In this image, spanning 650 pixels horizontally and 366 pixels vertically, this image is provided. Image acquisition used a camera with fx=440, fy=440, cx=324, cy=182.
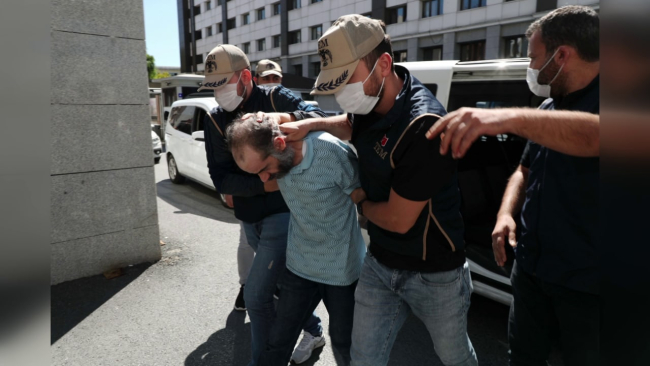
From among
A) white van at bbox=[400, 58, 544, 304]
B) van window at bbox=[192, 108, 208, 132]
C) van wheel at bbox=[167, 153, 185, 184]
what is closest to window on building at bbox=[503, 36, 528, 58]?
van wheel at bbox=[167, 153, 185, 184]

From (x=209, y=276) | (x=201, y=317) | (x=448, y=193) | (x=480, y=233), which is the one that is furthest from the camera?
(x=209, y=276)

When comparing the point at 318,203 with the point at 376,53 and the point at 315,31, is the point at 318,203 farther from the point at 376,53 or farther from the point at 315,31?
the point at 315,31

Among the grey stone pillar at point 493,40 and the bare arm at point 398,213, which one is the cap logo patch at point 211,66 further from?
the grey stone pillar at point 493,40

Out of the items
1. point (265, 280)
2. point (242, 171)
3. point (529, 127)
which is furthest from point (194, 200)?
point (529, 127)

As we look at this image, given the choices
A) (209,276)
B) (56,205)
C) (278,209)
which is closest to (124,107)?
(56,205)

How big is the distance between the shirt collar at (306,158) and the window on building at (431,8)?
1031 inches

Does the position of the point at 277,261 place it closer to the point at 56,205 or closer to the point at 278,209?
the point at 278,209

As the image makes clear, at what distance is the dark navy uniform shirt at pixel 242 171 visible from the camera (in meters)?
2.66

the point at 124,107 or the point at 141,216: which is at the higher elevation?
the point at 124,107

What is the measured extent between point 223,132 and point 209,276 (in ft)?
7.12

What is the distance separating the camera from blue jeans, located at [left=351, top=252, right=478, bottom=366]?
184 cm

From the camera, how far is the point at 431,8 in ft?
86.2

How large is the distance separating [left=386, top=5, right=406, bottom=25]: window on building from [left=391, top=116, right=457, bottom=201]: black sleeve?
1113 inches

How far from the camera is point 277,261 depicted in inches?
101
